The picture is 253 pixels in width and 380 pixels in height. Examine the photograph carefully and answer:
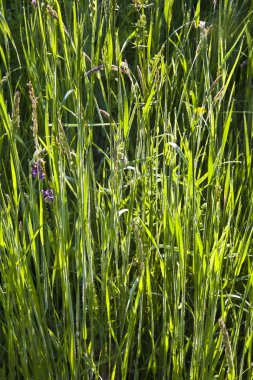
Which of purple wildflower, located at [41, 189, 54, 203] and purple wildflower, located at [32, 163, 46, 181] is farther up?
purple wildflower, located at [32, 163, 46, 181]

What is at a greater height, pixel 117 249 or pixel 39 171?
pixel 39 171

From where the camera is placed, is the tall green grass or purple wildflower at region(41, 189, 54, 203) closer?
the tall green grass

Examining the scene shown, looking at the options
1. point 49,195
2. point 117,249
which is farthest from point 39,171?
point 117,249

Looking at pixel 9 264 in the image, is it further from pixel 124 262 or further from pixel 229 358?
pixel 229 358

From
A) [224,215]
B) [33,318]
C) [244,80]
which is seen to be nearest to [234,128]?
[244,80]

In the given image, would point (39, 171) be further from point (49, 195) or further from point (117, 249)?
point (117, 249)

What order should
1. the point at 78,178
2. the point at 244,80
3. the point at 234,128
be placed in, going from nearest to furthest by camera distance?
the point at 78,178
the point at 234,128
the point at 244,80

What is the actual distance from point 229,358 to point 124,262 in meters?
0.44

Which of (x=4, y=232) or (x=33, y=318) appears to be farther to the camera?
(x=33, y=318)

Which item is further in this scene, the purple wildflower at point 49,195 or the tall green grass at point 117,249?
the purple wildflower at point 49,195

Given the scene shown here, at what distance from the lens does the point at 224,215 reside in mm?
1783

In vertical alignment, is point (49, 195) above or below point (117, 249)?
above

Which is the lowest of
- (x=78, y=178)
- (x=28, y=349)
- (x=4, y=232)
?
(x=28, y=349)

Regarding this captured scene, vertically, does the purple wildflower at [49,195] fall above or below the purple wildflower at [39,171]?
below
